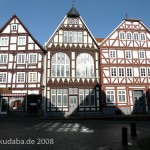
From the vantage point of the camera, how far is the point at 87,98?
28.2m

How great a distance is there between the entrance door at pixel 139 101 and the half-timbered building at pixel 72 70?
5.40 metres

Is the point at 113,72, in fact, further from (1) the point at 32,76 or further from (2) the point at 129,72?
(1) the point at 32,76

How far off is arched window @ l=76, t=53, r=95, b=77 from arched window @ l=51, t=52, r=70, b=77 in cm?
145

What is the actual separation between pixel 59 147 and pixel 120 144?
9.13ft

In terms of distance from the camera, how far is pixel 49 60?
2869 cm

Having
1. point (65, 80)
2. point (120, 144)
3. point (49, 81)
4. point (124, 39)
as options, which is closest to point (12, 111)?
point (49, 81)

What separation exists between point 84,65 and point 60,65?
3437mm

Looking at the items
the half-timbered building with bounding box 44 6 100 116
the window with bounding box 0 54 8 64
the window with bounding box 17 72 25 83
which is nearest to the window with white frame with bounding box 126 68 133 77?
the half-timbered building with bounding box 44 6 100 116

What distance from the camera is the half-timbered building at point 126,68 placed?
2862 cm

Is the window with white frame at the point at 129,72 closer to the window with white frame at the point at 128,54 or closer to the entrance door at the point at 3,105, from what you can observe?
the window with white frame at the point at 128,54

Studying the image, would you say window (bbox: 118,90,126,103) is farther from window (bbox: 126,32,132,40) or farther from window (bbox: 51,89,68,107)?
window (bbox: 126,32,132,40)

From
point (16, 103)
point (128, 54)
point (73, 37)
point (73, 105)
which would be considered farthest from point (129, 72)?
point (16, 103)

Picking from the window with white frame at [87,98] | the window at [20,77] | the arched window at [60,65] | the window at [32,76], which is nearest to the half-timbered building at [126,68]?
the window with white frame at [87,98]

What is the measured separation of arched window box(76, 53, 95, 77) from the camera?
1135 inches
